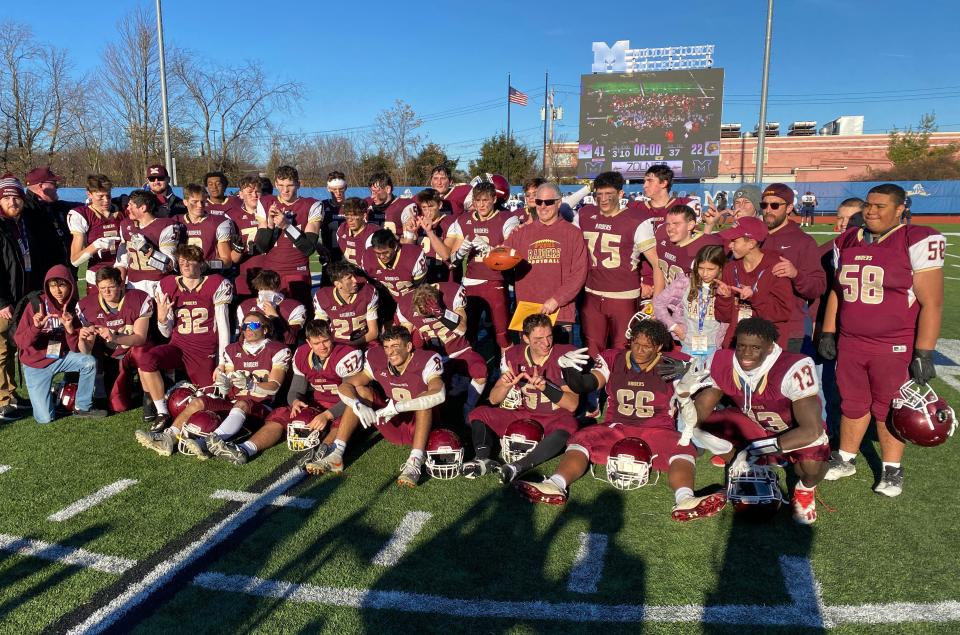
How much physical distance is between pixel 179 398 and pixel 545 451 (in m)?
3.06

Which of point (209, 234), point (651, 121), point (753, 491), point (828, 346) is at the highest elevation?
point (651, 121)

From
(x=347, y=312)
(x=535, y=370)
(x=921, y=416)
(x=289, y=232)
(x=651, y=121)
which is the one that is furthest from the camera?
(x=651, y=121)

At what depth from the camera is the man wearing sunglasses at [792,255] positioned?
4438 mm

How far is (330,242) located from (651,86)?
35.2 m

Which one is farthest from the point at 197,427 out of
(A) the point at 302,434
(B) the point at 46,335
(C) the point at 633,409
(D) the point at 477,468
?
(C) the point at 633,409

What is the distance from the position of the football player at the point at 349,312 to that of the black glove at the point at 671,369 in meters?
2.53

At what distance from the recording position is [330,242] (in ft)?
23.8

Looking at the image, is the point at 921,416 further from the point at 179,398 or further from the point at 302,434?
the point at 179,398

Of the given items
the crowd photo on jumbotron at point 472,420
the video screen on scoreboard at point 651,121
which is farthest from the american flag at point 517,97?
the crowd photo on jumbotron at point 472,420

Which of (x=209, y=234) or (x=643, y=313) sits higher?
(x=209, y=234)

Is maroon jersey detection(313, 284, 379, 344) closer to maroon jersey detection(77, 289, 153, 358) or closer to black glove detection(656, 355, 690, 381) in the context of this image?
maroon jersey detection(77, 289, 153, 358)

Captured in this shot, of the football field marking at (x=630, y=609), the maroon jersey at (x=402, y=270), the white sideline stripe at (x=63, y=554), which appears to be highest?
the maroon jersey at (x=402, y=270)

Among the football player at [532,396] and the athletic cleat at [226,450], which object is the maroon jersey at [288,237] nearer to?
the athletic cleat at [226,450]

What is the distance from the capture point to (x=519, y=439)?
4449 mm
